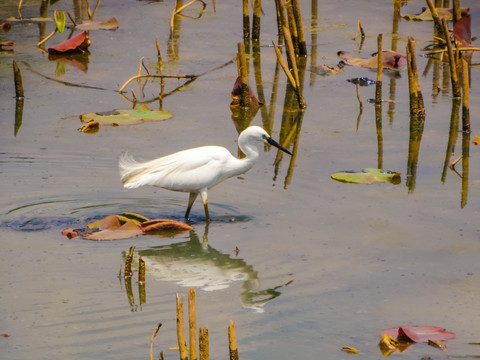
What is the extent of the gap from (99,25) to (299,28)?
10.7 ft

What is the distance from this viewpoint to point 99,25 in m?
12.9

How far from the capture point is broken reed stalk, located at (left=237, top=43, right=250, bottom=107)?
9430 mm

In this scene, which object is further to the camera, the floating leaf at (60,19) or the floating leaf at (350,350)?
the floating leaf at (60,19)

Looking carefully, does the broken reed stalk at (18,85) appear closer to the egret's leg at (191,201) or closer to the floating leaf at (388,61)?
the egret's leg at (191,201)

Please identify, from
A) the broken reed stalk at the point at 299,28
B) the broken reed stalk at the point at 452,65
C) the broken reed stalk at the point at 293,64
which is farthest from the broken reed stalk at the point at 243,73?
the broken reed stalk at the point at 452,65

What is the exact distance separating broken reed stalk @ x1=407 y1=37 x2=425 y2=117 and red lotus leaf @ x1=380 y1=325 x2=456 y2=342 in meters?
4.30

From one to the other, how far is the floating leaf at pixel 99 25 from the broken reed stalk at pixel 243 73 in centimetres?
379

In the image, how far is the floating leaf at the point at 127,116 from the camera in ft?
30.5

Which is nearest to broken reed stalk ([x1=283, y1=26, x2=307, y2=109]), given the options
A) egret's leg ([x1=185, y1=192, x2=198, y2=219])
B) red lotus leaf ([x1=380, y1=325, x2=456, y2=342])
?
egret's leg ([x1=185, y1=192, x2=198, y2=219])

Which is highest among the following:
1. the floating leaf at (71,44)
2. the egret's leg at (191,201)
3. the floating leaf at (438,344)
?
the floating leaf at (71,44)

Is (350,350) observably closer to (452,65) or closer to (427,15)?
(452,65)

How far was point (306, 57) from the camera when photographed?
1163cm

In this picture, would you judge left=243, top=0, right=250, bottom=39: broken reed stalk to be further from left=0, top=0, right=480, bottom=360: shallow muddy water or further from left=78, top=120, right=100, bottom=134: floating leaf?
left=78, top=120, right=100, bottom=134: floating leaf

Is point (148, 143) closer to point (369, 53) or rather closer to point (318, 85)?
point (318, 85)
